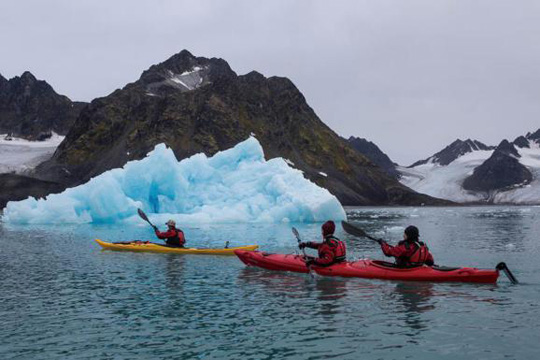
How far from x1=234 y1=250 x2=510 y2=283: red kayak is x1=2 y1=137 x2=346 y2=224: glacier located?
1237 inches

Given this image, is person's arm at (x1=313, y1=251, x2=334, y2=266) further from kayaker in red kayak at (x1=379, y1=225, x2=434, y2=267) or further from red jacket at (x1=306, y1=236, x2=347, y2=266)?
kayaker in red kayak at (x1=379, y1=225, x2=434, y2=267)

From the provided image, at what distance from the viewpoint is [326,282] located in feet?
58.4

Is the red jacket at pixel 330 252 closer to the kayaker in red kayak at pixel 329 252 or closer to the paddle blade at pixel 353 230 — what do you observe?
the kayaker in red kayak at pixel 329 252

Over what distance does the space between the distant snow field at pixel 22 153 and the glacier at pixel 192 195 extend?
9284cm

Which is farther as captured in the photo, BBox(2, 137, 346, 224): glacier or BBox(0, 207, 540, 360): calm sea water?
BBox(2, 137, 346, 224): glacier

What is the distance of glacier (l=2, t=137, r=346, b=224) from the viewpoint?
49531 millimetres

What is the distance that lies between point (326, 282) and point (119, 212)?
113 feet

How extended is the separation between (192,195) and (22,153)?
390 ft

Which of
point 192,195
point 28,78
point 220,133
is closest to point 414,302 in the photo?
point 192,195

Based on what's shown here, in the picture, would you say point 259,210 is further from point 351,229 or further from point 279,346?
point 279,346

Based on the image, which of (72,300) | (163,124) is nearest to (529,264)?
(72,300)

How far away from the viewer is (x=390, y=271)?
17.4m

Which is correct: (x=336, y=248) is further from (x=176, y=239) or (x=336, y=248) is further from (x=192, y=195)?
(x=192, y=195)

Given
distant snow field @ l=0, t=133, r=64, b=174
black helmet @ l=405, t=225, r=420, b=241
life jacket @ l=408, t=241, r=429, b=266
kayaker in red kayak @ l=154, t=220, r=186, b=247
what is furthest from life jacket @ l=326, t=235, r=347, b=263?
distant snow field @ l=0, t=133, r=64, b=174
